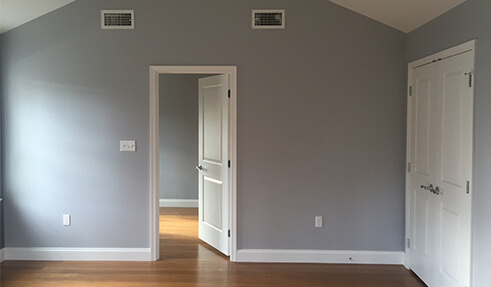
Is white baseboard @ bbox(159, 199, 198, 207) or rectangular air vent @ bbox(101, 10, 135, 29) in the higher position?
rectangular air vent @ bbox(101, 10, 135, 29)

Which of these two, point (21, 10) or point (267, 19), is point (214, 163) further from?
point (21, 10)

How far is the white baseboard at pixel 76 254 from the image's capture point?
13.6 feet

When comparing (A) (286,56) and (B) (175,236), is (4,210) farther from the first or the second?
(A) (286,56)

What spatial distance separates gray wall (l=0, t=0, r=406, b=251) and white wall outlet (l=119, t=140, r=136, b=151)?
8 centimetres

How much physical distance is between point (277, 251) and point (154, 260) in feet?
4.39

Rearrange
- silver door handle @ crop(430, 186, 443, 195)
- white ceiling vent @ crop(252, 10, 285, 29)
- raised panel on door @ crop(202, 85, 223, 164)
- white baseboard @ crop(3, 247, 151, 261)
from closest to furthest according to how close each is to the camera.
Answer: silver door handle @ crop(430, 186, 443, 195) → white ceiling vent @ crop(252, 10, 285, 29) → white baseboard @ crop(3, 247, 151, 261) → raised panel on door @ crop(202, 85, 223, 164)

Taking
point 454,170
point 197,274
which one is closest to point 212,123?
point 197,274

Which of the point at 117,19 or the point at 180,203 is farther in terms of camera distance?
the point at 180,203

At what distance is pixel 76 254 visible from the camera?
4.17 m

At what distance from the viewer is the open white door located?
4.27m

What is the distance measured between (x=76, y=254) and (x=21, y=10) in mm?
2587

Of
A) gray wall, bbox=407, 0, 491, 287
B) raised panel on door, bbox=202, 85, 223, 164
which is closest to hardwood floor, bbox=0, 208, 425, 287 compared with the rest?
gray wall, bbox=407, 0, 491, 287

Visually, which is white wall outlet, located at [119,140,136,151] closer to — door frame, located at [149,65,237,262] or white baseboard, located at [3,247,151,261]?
door frame, located at [149,65,237,262]

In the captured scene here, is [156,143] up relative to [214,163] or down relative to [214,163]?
up
